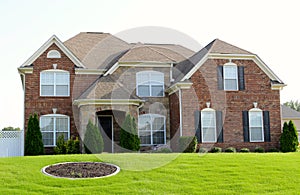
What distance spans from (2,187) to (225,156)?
9.51 metres

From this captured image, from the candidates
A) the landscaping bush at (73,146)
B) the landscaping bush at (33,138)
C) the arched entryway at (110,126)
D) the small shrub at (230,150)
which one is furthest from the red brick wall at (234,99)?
the landscaping bush at (33,138)

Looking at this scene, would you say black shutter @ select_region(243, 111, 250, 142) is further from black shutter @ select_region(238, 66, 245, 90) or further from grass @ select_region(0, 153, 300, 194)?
grass @ select_region(0, 153, 300, 194)

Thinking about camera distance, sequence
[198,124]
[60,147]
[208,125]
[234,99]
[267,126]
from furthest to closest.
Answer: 1. [267,126]
2. [234,99]
3. [208,125]
4. [198,124]
5. [60,147]

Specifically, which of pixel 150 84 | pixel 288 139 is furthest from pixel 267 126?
pixel 150 84

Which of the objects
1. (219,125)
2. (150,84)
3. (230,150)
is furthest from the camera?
(150,84)

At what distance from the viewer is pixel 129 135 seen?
23.9 metres

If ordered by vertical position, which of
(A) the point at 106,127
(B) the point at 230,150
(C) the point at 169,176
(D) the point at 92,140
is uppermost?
(A) the point at 106,127

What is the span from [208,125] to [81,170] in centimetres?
1175

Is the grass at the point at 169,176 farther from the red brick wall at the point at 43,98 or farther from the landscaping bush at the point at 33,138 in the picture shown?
the red brick wall at the point at 43,98

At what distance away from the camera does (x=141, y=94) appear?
90.8 feet

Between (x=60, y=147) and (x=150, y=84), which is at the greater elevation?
(x=150, y=84)

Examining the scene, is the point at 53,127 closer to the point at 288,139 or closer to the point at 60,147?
the point at 60,147

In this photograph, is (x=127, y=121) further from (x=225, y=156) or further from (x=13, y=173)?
(x=13, y=173)

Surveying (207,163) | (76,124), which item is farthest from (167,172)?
(76,124)
